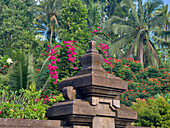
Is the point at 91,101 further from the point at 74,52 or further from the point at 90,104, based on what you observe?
the point at 74,52

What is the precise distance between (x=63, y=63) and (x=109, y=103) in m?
7.11

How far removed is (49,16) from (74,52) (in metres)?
23.4

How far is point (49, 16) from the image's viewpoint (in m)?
34.9

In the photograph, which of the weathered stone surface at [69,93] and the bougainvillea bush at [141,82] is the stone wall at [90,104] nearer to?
the weathered stone surface at [69,93]

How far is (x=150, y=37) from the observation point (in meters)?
29.5

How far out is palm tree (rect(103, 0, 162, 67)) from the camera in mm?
28344

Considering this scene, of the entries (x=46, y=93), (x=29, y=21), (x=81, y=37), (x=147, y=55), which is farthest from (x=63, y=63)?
(x=29, y=21)

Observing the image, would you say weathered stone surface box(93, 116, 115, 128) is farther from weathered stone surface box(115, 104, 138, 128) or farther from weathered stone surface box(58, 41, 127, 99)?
weathered stone surface box(58, 41, 127, 99)

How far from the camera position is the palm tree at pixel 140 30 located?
28344mm

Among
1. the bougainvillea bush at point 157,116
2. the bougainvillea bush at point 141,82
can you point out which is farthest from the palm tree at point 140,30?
the bougainvillea bush at point 157,116

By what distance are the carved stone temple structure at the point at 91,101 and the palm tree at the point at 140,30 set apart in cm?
2278

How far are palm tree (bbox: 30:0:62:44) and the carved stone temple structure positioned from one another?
28.6 metres

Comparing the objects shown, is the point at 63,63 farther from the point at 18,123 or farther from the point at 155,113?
the point at 18,123

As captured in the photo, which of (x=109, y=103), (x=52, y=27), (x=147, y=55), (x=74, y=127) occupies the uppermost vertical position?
(x=52, y=27)
